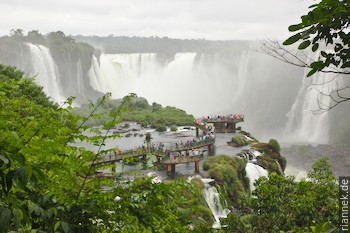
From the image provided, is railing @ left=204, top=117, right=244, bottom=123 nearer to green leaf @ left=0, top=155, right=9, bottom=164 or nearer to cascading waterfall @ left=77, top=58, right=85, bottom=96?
cascading waterfall @ left=77, top=58, right=85, bottom=96

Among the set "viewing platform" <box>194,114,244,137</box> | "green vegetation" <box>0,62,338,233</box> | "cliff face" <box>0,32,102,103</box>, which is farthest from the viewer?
"cliff face" <box>0,32,102,103</box>

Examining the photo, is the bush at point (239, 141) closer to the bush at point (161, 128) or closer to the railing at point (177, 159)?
the railing at point (177, 159)

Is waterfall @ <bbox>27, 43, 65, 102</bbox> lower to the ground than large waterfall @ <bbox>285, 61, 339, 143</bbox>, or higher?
higher

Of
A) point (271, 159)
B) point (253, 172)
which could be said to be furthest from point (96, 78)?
point (253, 172)

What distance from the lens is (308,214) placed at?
875 centimetres

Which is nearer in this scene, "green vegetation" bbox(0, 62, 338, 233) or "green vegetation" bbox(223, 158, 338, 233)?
"green vegetation" bbox(0, 62, 338, 233)

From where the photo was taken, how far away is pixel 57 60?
63969mm


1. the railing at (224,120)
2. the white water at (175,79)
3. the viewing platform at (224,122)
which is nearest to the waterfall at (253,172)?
the railing at (224,120)

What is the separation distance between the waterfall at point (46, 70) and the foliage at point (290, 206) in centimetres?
5342

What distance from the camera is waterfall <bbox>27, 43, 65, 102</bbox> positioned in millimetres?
58000

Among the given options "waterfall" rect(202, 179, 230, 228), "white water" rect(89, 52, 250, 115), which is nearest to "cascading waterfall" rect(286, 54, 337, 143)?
"white water" rect(89, 52, 250, 115)

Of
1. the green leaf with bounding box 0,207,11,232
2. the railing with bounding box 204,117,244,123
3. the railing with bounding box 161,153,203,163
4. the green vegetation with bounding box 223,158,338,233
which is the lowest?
the railing with bounding box 204,117,244,123

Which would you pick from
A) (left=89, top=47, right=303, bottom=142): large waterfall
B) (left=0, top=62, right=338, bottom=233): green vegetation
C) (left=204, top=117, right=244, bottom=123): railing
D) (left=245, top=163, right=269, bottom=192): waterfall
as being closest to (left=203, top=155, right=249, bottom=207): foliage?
(left=245, top=163, right=269, bottom=192): waterfall

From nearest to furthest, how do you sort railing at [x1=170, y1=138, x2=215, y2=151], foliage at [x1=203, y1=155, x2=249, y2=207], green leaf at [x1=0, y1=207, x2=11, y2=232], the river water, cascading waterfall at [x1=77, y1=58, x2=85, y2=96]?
1. green leaf at [x1=0, y1=207, x2=11, y2=232]
2. foliage at [x1=203, y1=155, x2=249, y2=207]
3. the river water
4. railing at [x1=170, y1=138, x2=215, y2=151]
5. cascading waterfall at [x1=77, y1=58, x2=85, y2=96]
